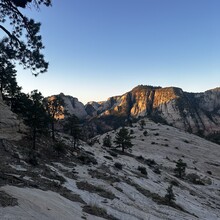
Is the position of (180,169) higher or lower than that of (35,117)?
lower

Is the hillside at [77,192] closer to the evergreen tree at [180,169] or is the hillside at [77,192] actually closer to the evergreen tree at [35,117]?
the evergreen tree at [180,169]

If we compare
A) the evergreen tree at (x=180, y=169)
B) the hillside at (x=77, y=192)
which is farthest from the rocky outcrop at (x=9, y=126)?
the evergreen tree at (x=180, y=169)

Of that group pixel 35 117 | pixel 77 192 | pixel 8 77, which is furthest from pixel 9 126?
pixel 77 192

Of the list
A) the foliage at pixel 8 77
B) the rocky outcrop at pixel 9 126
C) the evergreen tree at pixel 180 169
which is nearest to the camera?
the foliage at pixel 8 77

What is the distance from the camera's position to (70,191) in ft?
60.8

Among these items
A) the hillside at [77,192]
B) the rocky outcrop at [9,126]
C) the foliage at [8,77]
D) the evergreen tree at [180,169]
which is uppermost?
the foliage at [8,77]

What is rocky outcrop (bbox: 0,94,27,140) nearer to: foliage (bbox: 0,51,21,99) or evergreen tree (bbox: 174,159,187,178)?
foliage (bbox: 0,51,21,99)

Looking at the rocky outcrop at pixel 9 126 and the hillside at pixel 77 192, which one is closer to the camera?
the hillside at pixel 77 192

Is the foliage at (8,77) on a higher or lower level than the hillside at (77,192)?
higher

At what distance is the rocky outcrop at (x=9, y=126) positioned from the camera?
3252cm

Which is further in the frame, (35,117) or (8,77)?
(35,117)

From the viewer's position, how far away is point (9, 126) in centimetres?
3494

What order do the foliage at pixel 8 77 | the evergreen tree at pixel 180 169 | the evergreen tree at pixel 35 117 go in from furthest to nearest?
the evergreen tree at pixel 180 169 < the evergreen tree at pixel 35 117 < the foliage at pixel 8 77

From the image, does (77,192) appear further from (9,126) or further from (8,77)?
(9,126)
